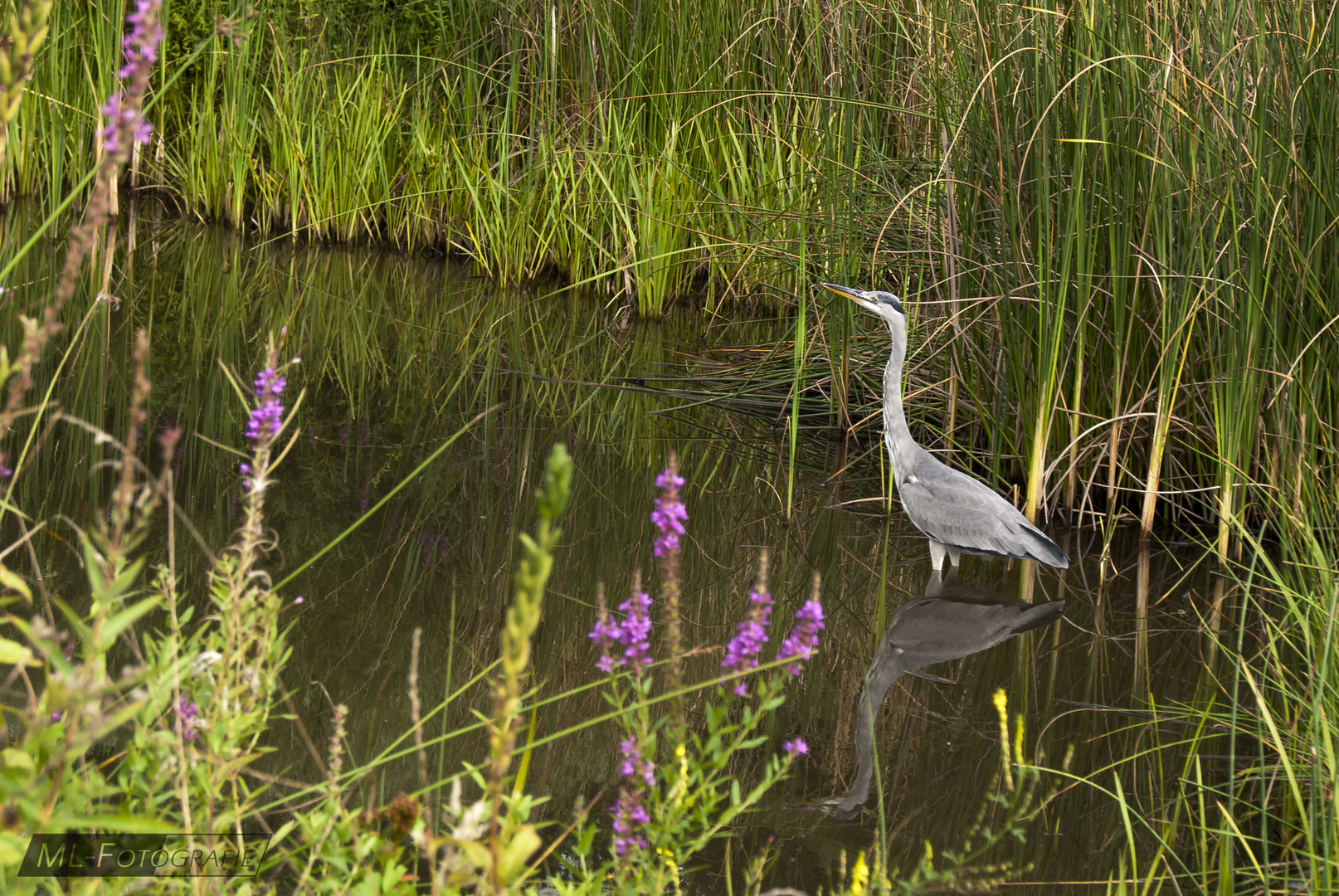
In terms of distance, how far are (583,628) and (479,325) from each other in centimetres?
302

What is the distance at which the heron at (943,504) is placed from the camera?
10.6ft

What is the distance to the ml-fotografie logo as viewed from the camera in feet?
3.66

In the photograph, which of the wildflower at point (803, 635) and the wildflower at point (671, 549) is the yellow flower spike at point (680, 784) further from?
the wildflower at point (803, 635)

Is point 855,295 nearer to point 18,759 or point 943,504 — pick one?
point 943,504

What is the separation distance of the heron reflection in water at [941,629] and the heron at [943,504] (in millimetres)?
124

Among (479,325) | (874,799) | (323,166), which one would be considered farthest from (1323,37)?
(323,166)

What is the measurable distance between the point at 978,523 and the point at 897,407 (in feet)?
1.55

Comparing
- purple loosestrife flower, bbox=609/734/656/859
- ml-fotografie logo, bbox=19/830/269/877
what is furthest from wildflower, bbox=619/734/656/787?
ml-fotografie logo, bbox=19/830/269/877

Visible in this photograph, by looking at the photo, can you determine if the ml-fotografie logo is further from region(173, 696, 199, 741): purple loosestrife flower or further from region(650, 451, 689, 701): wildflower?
region(650, 451, 689, 701): wildflower

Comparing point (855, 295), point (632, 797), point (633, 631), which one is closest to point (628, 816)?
point (632, 797)

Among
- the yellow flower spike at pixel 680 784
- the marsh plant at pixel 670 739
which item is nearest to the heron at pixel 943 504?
the marsh plant at pixel 670 739

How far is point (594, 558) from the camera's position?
312cm

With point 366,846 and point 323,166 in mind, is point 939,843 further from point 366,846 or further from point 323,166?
point 323,166

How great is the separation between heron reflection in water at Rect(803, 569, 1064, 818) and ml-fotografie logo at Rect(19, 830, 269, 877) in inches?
52.5
